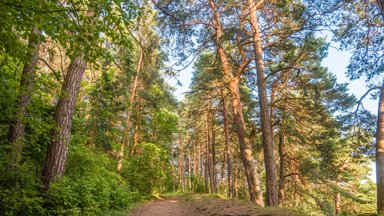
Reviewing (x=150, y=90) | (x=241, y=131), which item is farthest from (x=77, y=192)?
→ (x=150, y=90)

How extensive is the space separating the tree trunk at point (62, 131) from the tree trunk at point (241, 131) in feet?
18.9

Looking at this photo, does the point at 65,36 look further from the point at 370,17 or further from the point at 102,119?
the point at 102,119

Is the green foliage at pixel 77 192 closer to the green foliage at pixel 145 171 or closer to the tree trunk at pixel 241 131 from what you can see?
the tree trunk at pixel 241 131

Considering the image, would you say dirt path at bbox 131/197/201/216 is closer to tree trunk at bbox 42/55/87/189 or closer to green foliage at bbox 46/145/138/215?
green foliage at bbox 46/145/138/215

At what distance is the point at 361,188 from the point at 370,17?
23451 millimetres

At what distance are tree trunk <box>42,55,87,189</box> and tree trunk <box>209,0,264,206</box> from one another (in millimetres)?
5774

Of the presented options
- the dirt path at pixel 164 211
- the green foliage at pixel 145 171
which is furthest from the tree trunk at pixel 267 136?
the green foliage at pixel 145 171

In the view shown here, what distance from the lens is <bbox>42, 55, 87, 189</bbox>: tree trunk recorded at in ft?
16.9

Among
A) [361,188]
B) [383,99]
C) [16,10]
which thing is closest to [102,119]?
[16,10]

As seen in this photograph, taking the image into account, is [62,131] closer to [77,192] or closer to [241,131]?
[77,192]

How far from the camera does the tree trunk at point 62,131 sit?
203 inches

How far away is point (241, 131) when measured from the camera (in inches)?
380

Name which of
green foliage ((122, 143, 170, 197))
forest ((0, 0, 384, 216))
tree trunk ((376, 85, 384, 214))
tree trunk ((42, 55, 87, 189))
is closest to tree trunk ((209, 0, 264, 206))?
forest ((0, 0, 384, 216))

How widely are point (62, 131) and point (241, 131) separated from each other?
6.51 m
